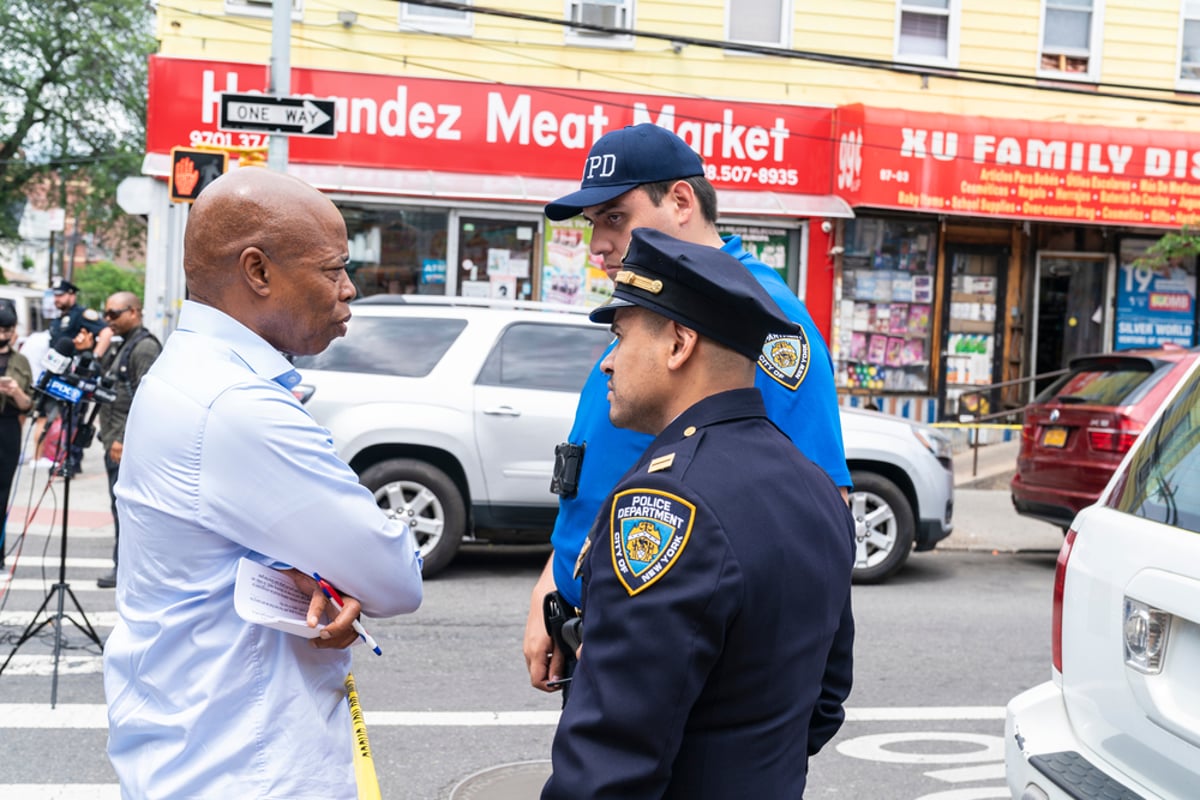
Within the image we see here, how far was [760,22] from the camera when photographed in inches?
633

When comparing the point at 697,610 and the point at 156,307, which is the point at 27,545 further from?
the point at 697,610

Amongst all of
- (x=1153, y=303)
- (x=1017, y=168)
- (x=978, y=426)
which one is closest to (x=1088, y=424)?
(x=978, y=426)

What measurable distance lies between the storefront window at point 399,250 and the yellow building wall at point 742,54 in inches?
70.2

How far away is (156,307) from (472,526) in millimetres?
7596

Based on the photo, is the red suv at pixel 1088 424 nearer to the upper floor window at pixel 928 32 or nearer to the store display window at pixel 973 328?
the store display window at pixel 973 328

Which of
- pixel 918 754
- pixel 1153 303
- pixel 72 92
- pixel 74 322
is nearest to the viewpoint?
pixel 918 754

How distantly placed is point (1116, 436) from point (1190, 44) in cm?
1062

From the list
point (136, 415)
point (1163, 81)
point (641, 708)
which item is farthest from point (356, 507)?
point (1163, 81)

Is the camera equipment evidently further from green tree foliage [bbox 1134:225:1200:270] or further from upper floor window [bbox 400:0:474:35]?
green tree foliage [bbox 1134:225:1200:270]

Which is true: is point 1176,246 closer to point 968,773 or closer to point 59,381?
point 968,773

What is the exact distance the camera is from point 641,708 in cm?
162

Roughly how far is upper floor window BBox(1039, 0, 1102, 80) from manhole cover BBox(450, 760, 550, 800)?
14.8m

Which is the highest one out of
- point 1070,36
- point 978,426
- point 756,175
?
point 1070,36

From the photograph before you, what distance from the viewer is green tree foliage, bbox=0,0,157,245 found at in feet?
93.8
